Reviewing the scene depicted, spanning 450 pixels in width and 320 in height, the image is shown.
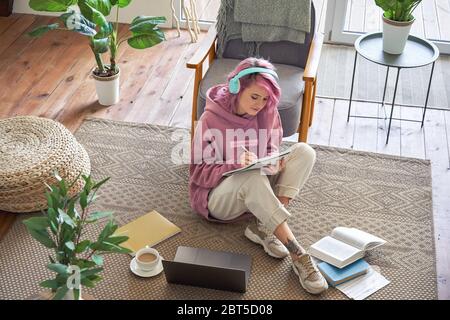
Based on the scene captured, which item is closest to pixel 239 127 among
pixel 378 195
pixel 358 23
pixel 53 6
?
pixel 378 195

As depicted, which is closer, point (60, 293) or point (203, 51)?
point (60, 293)

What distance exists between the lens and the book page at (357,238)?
2.60m

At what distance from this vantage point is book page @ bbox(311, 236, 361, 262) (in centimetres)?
255

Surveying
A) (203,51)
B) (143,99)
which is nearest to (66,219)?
(203,51)

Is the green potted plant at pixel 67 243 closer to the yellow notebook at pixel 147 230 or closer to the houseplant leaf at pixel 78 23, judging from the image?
the yellow notebook at pixel 147 230

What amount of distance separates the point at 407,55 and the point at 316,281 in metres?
1.40

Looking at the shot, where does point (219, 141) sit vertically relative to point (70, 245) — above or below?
below

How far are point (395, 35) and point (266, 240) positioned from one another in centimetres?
128

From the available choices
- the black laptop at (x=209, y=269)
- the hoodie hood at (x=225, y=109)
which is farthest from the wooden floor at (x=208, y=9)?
the black laptop at (x=209, y=269)

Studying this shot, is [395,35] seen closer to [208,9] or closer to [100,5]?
[100,5]

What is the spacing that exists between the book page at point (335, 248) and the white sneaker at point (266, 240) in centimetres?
13

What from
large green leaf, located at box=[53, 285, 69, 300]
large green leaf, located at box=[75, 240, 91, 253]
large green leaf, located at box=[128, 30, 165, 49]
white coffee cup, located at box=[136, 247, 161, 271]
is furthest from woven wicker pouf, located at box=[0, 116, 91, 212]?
large green leaf, located at box=[53, 285, 69, 300]

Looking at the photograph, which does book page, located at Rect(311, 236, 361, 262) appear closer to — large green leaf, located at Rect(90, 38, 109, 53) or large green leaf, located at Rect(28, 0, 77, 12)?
large green leaf, located at Rect(90, 38, 109, 53)

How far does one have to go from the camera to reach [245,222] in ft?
9.26
